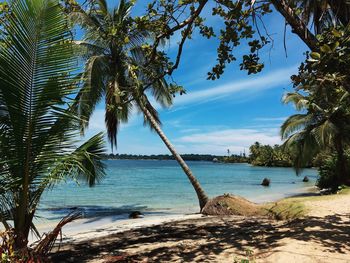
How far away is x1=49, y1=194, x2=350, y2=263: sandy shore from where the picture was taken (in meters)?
5.21

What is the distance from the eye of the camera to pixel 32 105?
4078 millimetres

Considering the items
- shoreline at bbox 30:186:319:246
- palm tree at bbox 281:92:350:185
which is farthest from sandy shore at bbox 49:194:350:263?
palm tree at bbox 281:92:350:185

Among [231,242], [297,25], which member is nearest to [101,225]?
[231,242]

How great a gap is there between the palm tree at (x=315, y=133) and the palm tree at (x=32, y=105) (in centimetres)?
1595

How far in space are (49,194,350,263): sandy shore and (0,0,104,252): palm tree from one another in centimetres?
149

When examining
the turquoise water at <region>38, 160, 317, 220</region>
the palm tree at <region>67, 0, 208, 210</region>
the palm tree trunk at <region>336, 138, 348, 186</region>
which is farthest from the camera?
the palm tree trunk at <region>336, 138, 348, 186</region>

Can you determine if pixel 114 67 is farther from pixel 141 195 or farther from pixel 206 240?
pixel 141 195

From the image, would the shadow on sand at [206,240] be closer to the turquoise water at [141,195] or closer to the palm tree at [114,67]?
the turquoise water at [141,195]

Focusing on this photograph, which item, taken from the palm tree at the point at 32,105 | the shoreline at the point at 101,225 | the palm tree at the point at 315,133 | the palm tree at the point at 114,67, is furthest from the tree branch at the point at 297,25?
the palm tree at the point at 315,133

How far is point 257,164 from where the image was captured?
99062 mm

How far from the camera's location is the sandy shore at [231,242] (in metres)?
5.21

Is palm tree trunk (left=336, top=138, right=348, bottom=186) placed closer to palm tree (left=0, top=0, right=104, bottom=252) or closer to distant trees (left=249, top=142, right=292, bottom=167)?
palm tree (left=0, top=0, right=104, bottom=252)

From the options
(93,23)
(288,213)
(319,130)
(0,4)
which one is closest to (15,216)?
(0,4)

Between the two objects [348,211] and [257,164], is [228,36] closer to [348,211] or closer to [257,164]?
[348,211]
